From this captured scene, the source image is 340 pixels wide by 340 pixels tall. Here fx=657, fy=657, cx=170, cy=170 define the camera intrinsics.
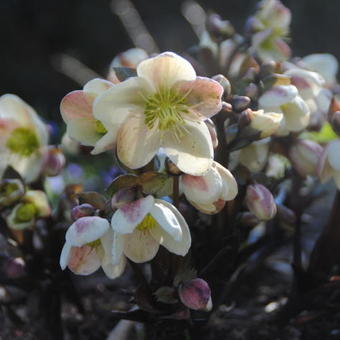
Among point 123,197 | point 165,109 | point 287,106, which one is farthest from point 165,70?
point 287,106

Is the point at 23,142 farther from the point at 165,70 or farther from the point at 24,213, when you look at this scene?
the point at 165,70

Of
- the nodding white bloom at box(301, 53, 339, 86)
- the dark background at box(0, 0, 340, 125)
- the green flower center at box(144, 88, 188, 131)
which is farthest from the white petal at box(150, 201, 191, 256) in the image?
the dark background at box(0, 0, 340, 125)

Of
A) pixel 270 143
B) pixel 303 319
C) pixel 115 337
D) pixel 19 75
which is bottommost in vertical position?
pixel 19 75

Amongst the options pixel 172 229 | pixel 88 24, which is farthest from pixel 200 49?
pixel 88 24

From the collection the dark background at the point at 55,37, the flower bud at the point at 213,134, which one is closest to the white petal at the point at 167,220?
the flower bud at the point at 213,134

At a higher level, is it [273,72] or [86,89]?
[86,89]

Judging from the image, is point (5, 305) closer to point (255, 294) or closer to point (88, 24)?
point (255, 294)
